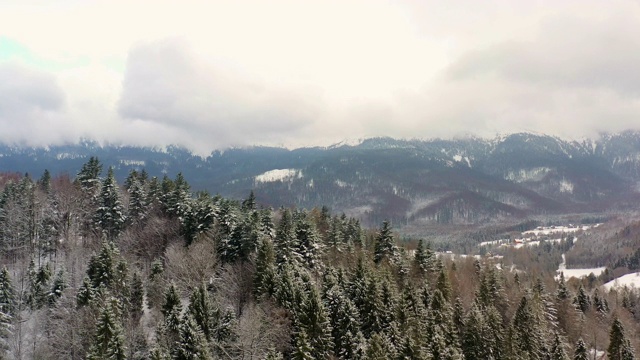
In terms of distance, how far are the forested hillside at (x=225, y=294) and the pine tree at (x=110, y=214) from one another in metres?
0.24

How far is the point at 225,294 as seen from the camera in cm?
5288

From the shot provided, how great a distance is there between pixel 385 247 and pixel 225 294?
29804 millimetres

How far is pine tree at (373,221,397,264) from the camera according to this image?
70.0 metres

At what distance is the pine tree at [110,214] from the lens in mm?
71500

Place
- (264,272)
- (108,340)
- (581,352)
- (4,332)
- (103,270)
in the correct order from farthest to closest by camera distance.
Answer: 1. (581,352)
2. (264,272)
3. (103,270)
4. (4,332)
5. (108,340)

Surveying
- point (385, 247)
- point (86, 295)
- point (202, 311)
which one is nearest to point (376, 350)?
point (202, 311)

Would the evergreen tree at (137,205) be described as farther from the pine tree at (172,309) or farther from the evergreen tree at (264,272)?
the pine tree at (172,309)

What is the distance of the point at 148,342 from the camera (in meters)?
46.3

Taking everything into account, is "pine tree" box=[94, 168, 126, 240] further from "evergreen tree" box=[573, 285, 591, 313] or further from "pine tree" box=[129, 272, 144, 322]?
"evergreen tree" box=[573, 285, 591, 313]

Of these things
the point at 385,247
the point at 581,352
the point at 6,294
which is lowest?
the point at 581,352

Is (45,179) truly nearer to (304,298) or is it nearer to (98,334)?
(98,334)

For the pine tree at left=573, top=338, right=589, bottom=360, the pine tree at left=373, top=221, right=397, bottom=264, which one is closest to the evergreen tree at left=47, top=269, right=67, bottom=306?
the pine tree at left=373, top=221, right=397, bottom=264

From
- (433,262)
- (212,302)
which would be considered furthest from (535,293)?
(212,302)

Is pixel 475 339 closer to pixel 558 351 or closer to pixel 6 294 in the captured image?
pixel 558 351
